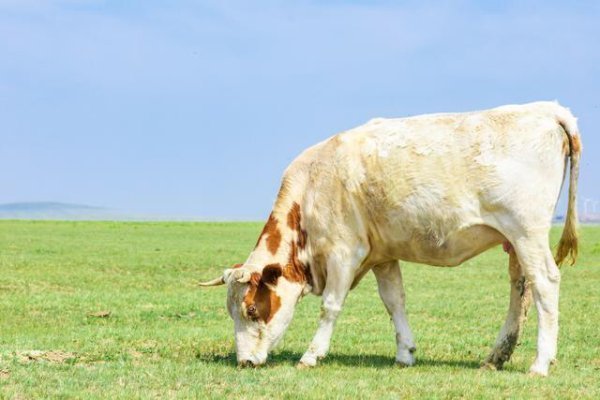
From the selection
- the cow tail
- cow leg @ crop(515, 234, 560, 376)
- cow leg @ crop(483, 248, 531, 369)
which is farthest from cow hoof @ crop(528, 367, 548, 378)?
the cow tail

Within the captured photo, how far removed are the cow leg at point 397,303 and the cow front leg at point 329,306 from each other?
745 mm

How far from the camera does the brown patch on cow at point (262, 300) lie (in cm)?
1181

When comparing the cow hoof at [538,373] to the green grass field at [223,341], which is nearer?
the green grass field at [223,341]

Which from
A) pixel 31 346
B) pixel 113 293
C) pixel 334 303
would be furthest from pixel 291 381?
pixel 113 293

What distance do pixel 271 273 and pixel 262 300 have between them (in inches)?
14.1

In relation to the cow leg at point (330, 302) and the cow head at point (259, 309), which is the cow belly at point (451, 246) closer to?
the cow leg at point (330, 302)

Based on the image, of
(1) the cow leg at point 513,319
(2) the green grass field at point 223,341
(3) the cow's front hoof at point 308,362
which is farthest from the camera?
(1) the cow leg at point 513,319

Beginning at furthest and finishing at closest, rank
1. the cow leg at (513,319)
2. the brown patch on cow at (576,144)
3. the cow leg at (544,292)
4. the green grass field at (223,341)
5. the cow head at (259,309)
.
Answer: the cow leg at (513,319) → the cow head at (259,309) → the brown patch on cow at (576,144) → the cow leg at (544,292) → the green grass field at (223,341)

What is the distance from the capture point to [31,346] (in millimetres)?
13625

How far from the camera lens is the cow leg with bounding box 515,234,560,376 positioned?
10.9m

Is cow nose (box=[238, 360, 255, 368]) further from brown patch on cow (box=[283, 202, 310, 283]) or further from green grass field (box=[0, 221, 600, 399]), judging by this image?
brown patch on cow (box=[283, 202, 310, 283])

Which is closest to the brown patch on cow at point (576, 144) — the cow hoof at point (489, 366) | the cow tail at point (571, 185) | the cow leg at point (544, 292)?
the cow tail at point (571, 185)

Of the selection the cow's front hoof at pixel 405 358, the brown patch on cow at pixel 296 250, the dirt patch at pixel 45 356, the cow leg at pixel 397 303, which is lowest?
the cow's front hoof at pixel 405 358

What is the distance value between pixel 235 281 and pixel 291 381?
6.28 feet
